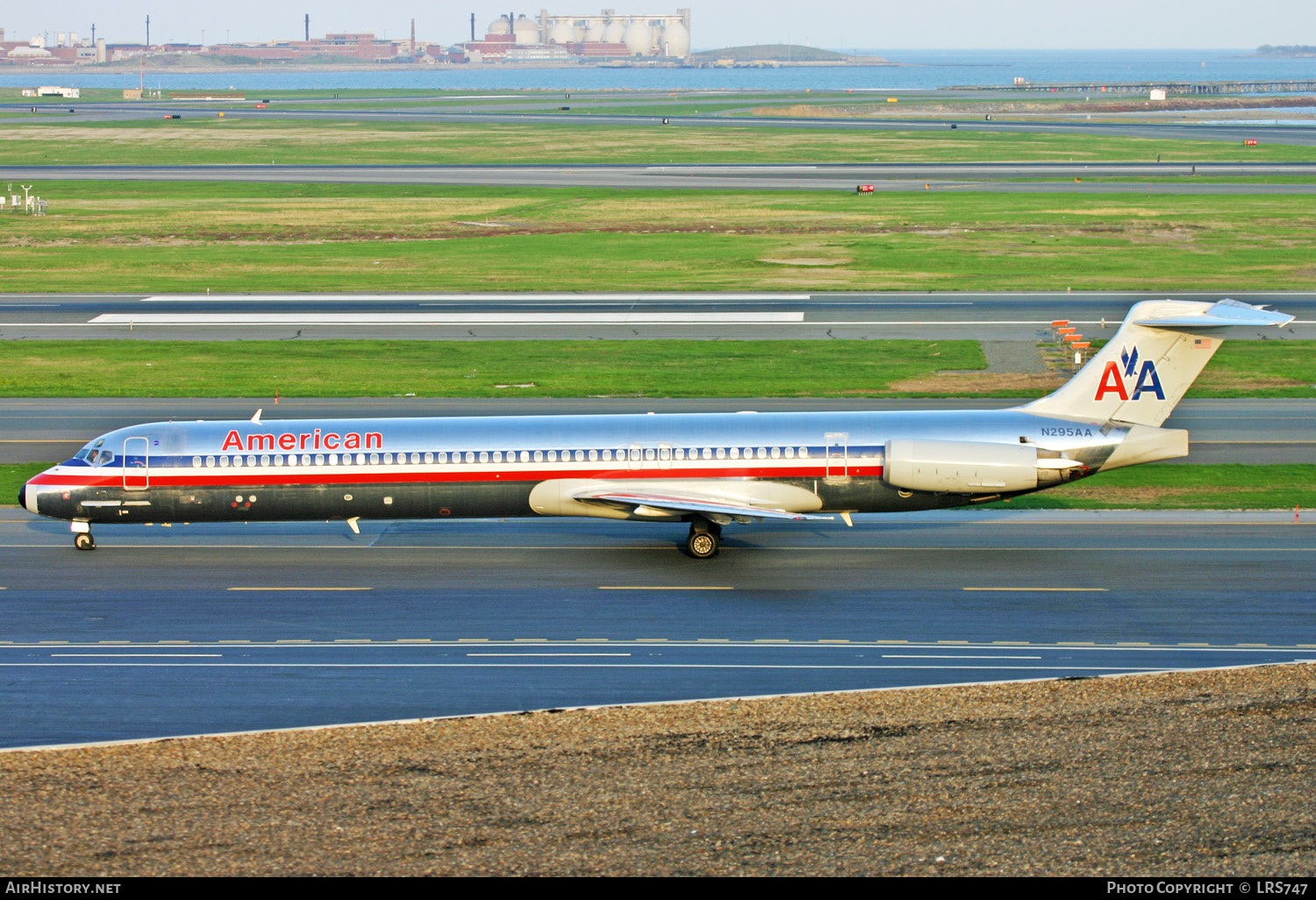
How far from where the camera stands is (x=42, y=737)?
79.8ft

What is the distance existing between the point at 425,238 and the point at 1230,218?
61.9m

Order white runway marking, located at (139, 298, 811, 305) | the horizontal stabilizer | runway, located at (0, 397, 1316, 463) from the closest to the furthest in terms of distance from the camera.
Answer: the horizontal stabilizer < runway, located at (0, 397, 1316, 463) < white runway marking, located at (139, 298, 811, 305)

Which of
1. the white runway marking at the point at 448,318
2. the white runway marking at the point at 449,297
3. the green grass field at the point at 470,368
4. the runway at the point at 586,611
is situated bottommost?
the runway at the point at 586,611

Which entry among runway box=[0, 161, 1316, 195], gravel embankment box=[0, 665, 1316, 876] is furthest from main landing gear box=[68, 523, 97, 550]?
runway box=[0, 161, 1316, 195]

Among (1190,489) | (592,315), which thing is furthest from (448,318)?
(1190,489)

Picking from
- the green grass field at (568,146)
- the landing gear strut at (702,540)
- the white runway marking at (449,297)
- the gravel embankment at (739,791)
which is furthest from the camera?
the green grass field at (568,146)

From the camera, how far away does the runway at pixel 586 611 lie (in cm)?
2673

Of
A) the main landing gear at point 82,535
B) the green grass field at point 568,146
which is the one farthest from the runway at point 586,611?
the green grass field at point 568,146

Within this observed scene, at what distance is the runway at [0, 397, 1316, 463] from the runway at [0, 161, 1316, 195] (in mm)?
70861

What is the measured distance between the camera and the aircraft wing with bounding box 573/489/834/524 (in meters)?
34.4

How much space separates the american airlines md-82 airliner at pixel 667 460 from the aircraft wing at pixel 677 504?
6 cm

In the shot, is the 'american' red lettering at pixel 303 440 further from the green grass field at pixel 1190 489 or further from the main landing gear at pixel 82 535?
the green grass field at pixel 1190 489

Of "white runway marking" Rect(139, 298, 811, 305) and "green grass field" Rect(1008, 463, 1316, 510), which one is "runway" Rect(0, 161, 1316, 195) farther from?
"green grass field" Rect(1008, 463, 1316, 510)

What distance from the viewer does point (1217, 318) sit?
3400cm
